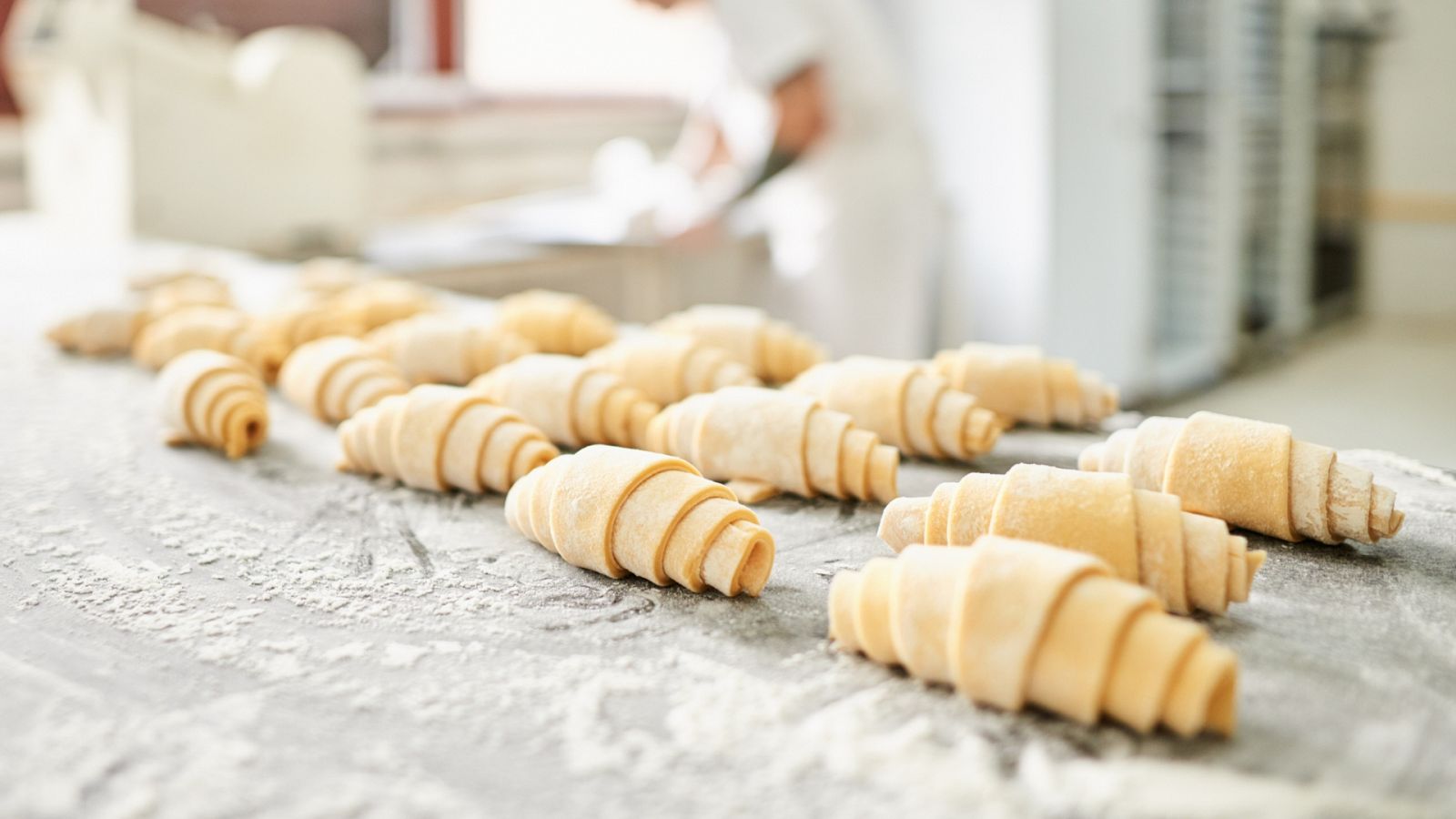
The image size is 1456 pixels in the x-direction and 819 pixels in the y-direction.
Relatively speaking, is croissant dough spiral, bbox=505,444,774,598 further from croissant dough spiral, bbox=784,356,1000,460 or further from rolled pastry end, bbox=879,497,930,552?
croissant dough spiral, bbox=784,356,1000,460

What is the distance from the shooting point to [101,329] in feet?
5.51

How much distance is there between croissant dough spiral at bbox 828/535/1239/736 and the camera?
57 cm

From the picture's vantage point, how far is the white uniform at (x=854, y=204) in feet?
11.3

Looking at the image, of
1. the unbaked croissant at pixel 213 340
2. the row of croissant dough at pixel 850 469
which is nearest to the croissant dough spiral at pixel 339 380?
the row of croissant dough at pixel 850 469

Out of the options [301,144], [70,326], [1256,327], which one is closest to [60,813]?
[70,326]

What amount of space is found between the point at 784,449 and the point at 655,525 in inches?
8.1

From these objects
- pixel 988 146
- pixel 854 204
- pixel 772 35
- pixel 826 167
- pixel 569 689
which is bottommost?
pixel 569 689

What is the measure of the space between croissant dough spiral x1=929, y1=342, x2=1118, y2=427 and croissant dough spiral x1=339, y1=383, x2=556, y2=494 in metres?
0.44

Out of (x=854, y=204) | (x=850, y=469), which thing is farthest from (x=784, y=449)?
(x=854, y=204)

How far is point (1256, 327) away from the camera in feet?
17.1

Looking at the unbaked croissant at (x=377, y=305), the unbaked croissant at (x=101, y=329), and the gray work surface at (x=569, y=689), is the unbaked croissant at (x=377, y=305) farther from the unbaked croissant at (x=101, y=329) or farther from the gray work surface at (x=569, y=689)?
the gray work surface at (x=569, y=689)

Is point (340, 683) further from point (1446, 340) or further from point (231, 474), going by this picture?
point (1446, 340)

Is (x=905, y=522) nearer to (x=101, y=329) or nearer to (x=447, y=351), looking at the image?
(x=447, y=351)

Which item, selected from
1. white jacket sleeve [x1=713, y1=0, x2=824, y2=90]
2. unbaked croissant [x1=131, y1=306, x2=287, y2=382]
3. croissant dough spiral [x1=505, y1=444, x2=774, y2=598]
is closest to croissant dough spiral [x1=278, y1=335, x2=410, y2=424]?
unbaked croissant [x1=131, y1=306, x2=287, y2=382]
